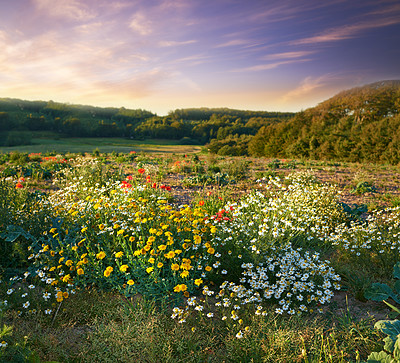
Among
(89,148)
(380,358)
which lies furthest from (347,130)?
(380,358)

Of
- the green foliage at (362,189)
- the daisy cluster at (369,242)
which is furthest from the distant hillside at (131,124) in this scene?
the daisy cluster at (369,242)

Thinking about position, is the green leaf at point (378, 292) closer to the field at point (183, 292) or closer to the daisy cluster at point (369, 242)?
the field at point (183, 292)

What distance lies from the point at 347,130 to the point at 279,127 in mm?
7816

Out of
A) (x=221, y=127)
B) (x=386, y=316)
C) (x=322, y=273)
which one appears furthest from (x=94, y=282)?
(x=221, y=127)

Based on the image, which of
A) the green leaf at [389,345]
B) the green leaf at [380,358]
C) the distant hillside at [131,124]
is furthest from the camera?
the distant hillside at [131,124]

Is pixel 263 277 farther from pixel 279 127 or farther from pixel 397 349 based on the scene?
pixel 279 127

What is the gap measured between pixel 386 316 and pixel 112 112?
62.4 metres

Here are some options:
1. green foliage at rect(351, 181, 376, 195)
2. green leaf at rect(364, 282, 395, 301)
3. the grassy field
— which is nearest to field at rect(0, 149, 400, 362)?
green leaf at rect(364, 282, 395, 301)

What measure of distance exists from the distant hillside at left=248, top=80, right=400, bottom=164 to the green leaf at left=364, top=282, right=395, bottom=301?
1882cm

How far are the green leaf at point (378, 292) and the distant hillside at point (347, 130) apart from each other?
61.8 feet

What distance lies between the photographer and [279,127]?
28.5 m

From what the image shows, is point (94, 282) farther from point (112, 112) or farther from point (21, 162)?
point (112, 112)

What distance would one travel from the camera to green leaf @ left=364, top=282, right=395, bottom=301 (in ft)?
Answer: 8.89

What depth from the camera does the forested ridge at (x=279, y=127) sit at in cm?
1967
